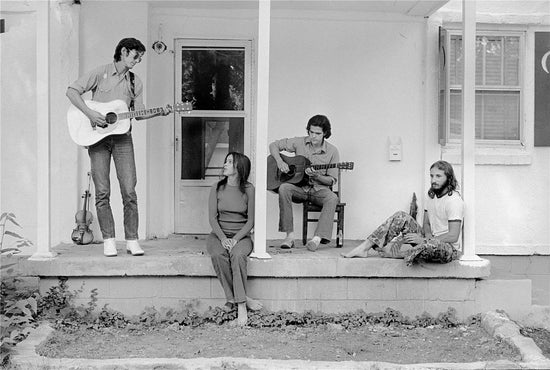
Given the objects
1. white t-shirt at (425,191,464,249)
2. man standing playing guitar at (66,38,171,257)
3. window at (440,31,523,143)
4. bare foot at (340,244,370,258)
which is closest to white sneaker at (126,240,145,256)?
man standing playing guitar at (66,38,171,257)

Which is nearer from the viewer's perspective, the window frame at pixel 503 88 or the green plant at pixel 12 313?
the green plant at pixel 12 313

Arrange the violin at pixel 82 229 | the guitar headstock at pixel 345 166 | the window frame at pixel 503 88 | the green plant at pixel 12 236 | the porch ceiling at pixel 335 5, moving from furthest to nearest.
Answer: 1. the window frame at pixel 503 88
2. the porch ceiling at pixel 335 5
3. the violin at pixel 82 229
4. the guitar headstock at pixel 345 166
5. the green plant at pixel 12 236

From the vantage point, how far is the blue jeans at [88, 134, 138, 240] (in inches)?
246

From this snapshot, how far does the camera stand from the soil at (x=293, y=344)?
5.14 m

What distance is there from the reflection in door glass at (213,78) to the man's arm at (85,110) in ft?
6.27

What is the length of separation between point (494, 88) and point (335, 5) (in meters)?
1.92

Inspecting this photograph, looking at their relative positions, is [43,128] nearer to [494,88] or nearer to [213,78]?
[213,78]

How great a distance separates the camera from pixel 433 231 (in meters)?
6.12

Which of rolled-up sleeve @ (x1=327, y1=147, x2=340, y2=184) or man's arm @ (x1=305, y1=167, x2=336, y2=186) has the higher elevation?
rolled-up sleeve @ (x1=327, y1=147, x2=340, y2=184)

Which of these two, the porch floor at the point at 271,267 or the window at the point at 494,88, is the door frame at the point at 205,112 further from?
the window at the point at 494,88

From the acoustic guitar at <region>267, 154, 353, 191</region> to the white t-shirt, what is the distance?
1.17m

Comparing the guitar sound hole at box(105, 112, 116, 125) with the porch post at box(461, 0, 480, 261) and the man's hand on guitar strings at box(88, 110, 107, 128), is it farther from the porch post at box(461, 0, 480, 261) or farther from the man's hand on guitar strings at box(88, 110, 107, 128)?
the porch post at box(461, 0, 480, 261)

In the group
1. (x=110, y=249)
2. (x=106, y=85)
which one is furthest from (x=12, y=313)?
(x=106, y=85)

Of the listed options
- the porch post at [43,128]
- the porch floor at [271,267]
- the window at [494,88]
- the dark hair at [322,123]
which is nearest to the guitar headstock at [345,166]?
the dark hair at [322,123]
